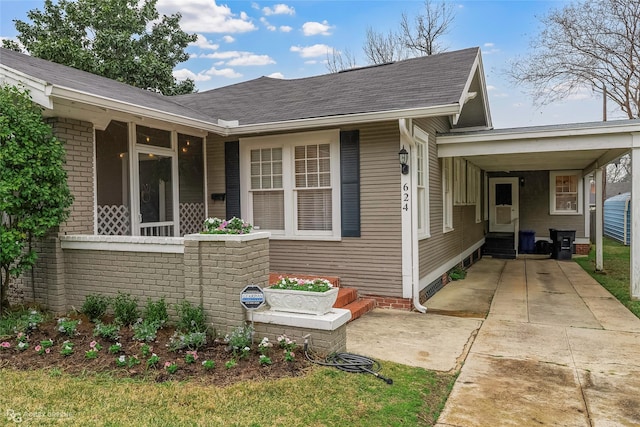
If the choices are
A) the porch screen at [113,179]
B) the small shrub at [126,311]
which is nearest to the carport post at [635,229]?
the small shrub at [126,311]

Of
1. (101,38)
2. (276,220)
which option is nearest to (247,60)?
(101,38)

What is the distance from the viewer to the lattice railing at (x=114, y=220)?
5.54 metres

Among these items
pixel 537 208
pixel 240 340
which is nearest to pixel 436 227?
pixel 240 340

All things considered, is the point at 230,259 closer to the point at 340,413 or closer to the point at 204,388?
the point at 204,388

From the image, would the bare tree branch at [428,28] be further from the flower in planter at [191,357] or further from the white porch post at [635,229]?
the flower in planter at [191,357]

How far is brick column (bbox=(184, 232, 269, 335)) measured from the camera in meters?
4.11

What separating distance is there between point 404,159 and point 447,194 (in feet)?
10.3

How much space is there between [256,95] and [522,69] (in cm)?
1346

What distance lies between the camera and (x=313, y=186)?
659 centimetres

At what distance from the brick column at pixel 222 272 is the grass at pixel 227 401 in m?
0.94

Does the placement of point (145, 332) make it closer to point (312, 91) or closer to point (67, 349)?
point (67, 349)

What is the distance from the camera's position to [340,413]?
2.89 metres

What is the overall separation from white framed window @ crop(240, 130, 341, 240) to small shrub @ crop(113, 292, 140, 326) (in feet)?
8.68

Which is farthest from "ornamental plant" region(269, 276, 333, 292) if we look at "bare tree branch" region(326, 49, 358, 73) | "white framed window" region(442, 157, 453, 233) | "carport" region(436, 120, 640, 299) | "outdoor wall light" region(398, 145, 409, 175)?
"bare tree branch" region(326, 49, 358, 73)
